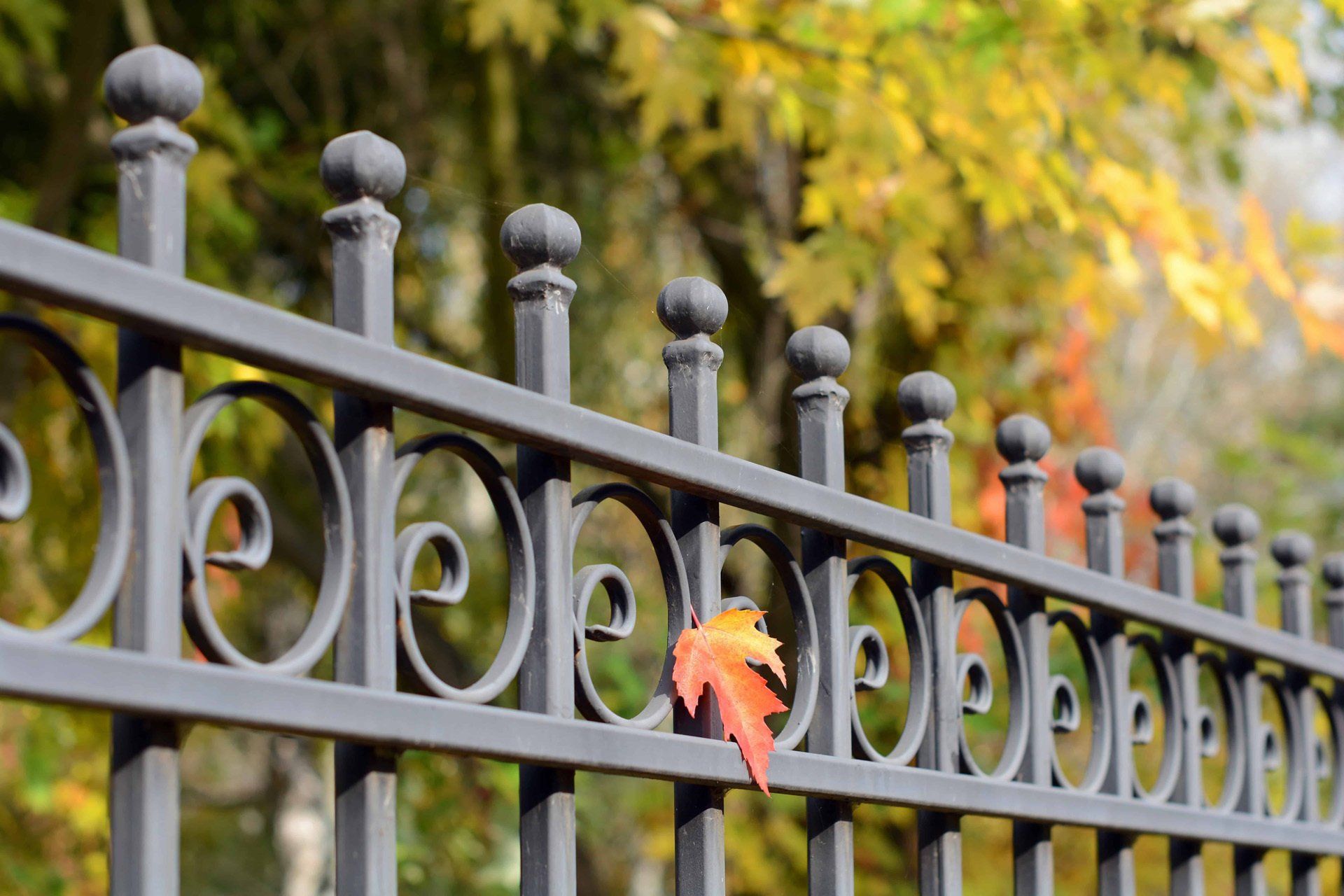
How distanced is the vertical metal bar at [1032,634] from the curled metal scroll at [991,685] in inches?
0.6

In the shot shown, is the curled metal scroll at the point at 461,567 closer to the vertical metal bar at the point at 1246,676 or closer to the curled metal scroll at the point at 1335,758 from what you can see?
the vertical metal bar at the point at 1246,676

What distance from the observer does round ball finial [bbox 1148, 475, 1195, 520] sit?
6.41 feet

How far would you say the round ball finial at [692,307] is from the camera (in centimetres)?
123

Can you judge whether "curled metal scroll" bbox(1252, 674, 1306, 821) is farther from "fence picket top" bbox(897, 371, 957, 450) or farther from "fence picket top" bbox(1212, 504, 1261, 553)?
"fence picket top" bbox(897, 371, 957, 450)

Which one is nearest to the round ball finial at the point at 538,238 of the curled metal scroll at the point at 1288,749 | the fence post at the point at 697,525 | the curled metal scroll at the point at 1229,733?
the fence post at the point at 697,525

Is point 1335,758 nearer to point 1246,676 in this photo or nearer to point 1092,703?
point 1246,676

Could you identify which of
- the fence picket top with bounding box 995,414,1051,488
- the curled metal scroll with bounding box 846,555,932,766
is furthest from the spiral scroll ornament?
the curled metal scroll with bounding box 846,555,932,766

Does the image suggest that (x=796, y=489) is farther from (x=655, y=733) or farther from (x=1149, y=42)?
(x=1149, y=42)

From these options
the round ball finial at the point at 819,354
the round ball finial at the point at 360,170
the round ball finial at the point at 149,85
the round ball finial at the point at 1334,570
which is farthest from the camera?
the round ball finial at the point at 1334,570

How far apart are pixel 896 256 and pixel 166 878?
2.83 m

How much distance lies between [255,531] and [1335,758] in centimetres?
220

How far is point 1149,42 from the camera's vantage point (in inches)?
163

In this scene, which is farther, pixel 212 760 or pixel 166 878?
pixel 212 760

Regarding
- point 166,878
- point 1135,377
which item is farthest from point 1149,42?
point 1135,377
